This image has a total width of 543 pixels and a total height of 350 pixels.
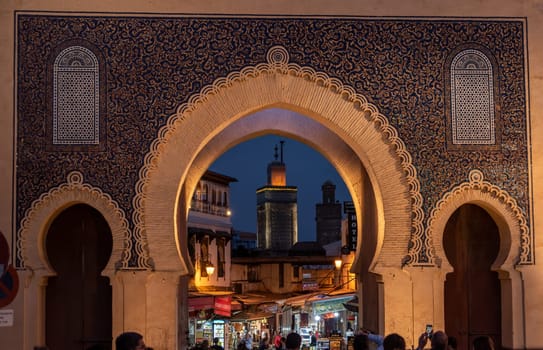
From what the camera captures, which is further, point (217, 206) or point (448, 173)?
point (217, 206)

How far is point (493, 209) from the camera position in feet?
36.9

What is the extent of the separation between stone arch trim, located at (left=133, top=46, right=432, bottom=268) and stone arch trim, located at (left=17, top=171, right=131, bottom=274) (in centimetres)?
39

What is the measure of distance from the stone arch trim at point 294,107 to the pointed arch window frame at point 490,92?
556mm

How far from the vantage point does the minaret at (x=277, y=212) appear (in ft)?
176

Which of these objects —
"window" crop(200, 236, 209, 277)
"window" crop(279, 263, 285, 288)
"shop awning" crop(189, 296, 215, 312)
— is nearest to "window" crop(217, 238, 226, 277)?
"window" crop(200, 236, 209, 277)

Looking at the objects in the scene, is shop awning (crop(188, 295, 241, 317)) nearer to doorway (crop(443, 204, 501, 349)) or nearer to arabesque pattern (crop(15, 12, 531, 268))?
doorway (crop(443, 204, 501, 349))

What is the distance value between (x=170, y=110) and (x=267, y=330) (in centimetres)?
1243

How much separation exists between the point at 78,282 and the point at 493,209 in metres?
4.72

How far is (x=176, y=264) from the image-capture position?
1088 cm

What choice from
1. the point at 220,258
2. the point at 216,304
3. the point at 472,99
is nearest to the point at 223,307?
the point at 216,304

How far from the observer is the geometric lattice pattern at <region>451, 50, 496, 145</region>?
36.9ft

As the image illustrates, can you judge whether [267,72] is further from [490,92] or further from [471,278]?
[471,278]

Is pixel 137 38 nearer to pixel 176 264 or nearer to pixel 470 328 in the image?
pixel 176 264

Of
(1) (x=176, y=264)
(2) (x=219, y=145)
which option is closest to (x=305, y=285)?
(2) (x=219, y=145)
